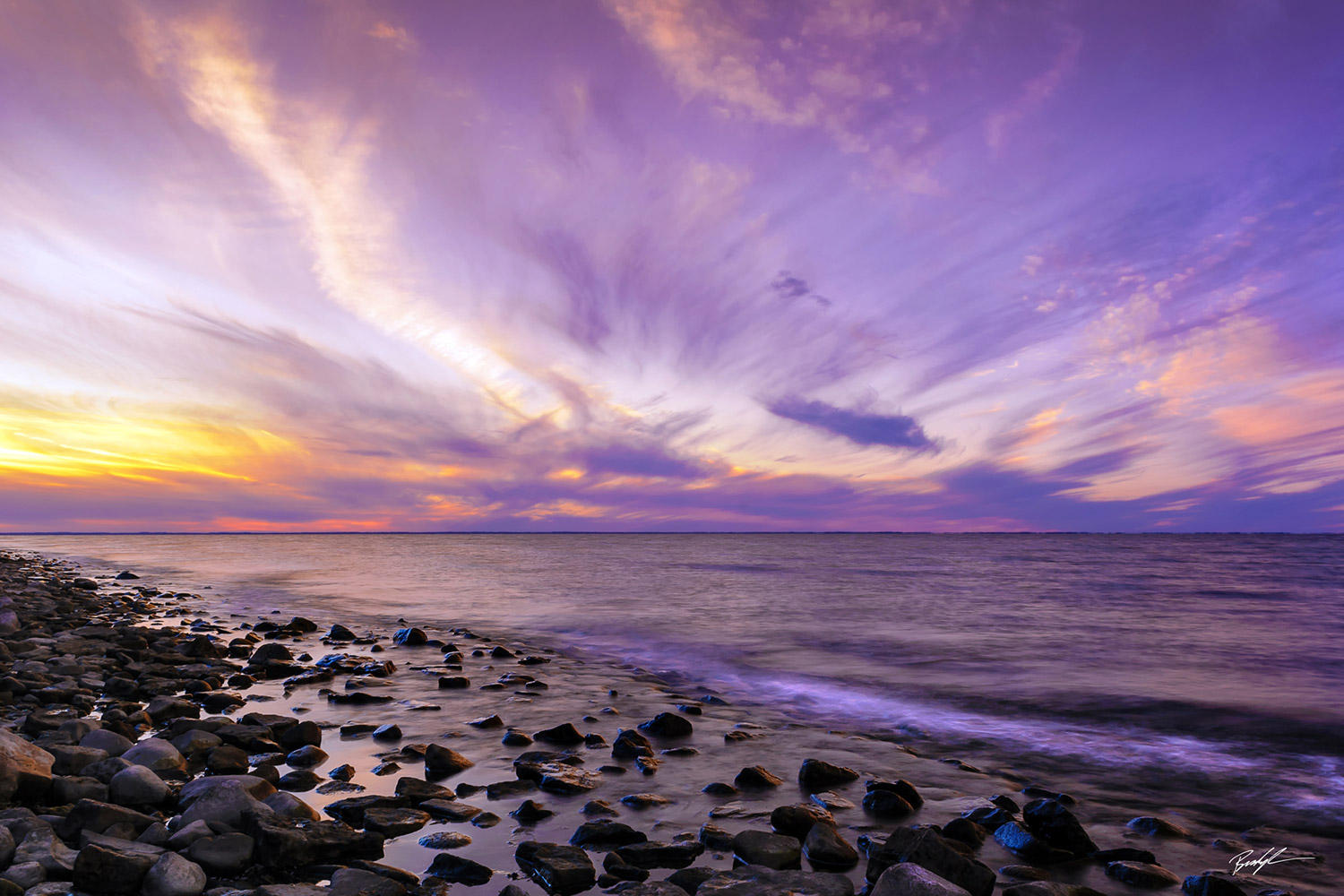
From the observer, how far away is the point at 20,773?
13.9 ft

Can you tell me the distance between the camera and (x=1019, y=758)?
7.10 metres

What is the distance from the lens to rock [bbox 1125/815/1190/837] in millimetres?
4898

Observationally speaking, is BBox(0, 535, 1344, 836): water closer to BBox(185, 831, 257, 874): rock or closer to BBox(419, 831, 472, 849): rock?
BBox(419, 831, 472, 849): rock

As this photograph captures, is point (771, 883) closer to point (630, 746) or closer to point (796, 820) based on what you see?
point (796, 820)

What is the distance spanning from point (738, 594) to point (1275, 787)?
2184cm

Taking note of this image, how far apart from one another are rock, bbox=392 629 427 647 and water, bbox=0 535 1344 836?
283cm

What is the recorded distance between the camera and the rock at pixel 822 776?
5477 mm

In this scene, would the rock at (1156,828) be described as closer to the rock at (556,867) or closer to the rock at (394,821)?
the rock at (556,867)

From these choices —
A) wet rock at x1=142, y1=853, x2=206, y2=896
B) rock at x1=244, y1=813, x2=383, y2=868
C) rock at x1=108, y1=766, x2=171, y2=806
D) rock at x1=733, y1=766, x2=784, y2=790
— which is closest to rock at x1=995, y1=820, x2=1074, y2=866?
rock at x1=733, y1=766, x2=784, y2=790

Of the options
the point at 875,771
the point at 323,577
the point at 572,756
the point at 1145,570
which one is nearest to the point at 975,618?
the point at 875,771

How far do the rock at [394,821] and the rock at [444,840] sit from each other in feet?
0.56
